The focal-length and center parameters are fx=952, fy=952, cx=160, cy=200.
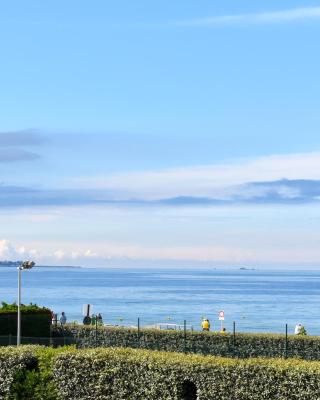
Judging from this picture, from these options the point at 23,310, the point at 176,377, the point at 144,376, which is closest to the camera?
the point at 176,377

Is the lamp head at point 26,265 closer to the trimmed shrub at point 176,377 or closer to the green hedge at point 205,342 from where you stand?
the green hedge at point 205,342

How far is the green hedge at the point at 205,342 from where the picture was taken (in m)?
42.2

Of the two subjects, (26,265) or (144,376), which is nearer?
(144,376)

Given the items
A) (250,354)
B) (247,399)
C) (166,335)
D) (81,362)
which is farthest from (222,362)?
(166,335)

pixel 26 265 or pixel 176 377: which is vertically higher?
pixel 26 265

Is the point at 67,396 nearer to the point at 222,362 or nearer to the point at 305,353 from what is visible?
the point at 222,362

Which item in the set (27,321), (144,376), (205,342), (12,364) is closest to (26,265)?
(27,321)

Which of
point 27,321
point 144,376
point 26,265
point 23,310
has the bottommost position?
point 144,376

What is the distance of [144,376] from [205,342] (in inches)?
717

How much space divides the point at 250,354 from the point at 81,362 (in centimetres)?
1568

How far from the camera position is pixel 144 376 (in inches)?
1085

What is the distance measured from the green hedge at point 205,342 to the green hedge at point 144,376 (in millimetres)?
12181

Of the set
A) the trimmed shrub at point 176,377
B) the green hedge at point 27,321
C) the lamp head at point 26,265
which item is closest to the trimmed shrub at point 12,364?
the trimmed shrub at point 176,377

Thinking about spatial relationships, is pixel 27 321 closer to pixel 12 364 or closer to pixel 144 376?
pixel 12 364
